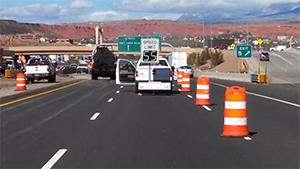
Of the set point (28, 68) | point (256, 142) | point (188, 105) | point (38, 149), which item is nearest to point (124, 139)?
point (38, 149)

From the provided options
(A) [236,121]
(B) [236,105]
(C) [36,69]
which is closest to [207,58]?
(C) [36,69]

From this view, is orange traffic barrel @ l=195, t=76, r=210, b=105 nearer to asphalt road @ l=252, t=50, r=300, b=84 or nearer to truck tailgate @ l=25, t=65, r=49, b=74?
truck tailgate @ l=25, t=65, r=49, b=74

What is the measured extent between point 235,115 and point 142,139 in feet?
7.70

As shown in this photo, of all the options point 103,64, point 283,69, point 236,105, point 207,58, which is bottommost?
point 283,69

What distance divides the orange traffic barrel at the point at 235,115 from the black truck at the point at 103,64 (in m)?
35.9

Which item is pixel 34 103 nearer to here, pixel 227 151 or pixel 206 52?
pixel 227 151

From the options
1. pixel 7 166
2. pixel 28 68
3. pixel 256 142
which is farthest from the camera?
pixel 28 68

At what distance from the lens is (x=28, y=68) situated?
4041 centimetres

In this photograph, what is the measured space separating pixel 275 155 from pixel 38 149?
474 centimetres

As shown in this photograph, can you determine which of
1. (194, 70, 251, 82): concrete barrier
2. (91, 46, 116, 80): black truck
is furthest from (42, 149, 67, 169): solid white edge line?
(194, 70, 251, 82): concrete barrier

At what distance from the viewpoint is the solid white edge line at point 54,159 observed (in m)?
8.73

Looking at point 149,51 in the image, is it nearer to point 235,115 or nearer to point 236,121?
point 235,115

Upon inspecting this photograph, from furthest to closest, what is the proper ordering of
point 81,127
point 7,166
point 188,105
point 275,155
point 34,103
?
point 34,103
point 188,105
point 81,127
point 275,155
point 7,166

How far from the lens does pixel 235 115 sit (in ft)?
40.0
